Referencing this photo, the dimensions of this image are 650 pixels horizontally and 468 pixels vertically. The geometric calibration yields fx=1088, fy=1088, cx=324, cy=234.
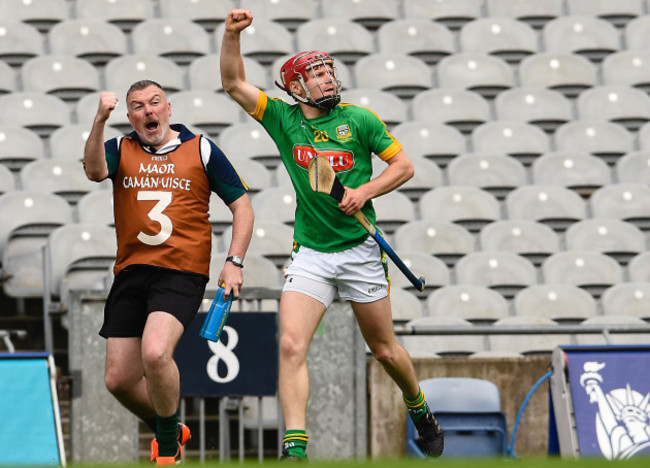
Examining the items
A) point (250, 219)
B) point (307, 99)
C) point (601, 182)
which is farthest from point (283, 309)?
point (601, 182)

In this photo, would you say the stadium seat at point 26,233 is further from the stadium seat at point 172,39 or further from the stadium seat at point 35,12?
the stadium seat at point 35,12

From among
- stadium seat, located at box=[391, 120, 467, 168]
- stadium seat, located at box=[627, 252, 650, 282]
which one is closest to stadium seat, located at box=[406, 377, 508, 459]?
stadium seat, located at box=[627, 252, 650, 282]

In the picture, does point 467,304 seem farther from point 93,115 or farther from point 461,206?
point 93,115

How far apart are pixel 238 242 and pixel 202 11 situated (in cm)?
684

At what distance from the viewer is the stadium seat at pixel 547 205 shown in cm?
952

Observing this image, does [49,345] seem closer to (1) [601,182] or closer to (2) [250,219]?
(2) [250,219]

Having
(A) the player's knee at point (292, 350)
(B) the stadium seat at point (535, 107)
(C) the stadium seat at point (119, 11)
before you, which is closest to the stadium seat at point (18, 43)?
(C) the stadium seat at point (119, 11)

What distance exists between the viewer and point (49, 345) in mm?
7680

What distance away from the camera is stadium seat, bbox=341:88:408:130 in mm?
10328

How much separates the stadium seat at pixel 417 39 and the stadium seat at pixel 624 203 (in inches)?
102

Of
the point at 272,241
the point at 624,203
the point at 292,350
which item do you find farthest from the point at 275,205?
the point at 292,350

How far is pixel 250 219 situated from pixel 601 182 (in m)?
5.71

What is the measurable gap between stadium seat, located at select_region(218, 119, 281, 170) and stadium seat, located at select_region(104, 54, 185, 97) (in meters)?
1.06

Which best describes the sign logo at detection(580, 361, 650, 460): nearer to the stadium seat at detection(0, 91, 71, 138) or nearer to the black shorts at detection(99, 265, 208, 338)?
the black shorts at detection(99, 265, 208, 338)
